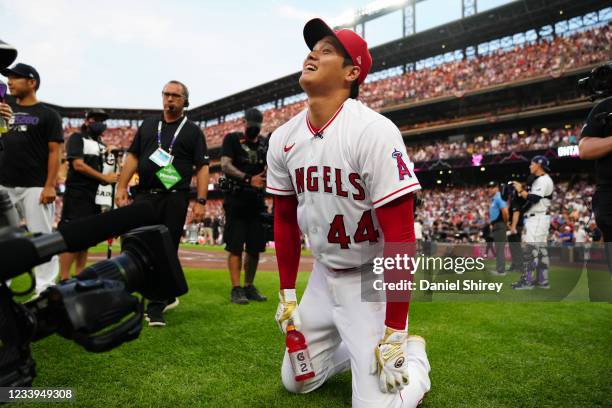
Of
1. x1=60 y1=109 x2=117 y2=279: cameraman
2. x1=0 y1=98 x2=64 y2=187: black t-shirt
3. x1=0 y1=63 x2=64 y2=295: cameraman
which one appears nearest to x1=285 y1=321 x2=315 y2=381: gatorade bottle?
x1=0 y1=63 x2=64 y2=295: cameraman

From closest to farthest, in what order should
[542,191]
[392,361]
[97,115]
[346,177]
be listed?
[392,361], [346,177], [97,115], [542,191]

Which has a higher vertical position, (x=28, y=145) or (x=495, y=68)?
(x=495, y=68)

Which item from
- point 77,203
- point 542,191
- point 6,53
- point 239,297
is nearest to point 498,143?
point 542,191

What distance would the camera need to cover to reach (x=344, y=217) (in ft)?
7.33

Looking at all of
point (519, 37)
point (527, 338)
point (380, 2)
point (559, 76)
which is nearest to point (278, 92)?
point (380, 2)

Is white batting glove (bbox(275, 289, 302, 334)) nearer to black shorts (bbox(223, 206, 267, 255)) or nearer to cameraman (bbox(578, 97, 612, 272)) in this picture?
cameraman (bbox(578, 97, 612, 272))

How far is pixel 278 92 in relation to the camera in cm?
4462

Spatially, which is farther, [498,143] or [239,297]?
[498,143]

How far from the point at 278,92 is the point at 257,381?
145 ft

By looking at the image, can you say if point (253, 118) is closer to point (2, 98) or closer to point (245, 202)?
point (245, 202)

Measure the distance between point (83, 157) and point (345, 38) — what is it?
3.95 meters

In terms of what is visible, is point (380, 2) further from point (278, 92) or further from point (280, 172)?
point (280, 172)

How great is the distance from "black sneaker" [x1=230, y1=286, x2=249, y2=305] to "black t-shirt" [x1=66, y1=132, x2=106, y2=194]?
Answer: 6.87 feet

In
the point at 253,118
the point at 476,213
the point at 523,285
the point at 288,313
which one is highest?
the point at 253,118
